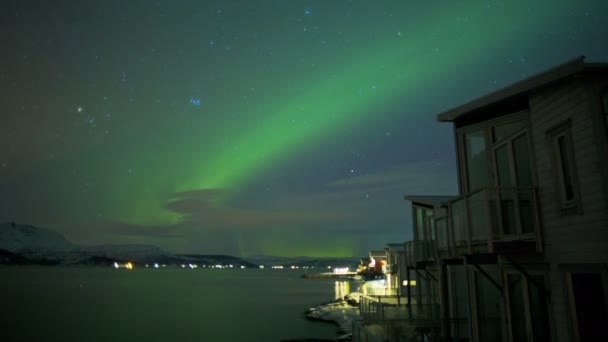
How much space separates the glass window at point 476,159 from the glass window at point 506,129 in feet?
A: 1.65

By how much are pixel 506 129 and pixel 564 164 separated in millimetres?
3111

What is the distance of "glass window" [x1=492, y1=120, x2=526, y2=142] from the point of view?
1233 cm

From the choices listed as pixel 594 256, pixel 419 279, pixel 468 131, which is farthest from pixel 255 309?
pixel 594 256

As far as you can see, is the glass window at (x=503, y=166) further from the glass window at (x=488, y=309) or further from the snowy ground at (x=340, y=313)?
the snowy ground at (x=340, y=313)

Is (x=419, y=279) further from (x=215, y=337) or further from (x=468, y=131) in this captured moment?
(x=215, y=337)

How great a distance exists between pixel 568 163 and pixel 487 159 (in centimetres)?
399

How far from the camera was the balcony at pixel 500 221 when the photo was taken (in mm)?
10820

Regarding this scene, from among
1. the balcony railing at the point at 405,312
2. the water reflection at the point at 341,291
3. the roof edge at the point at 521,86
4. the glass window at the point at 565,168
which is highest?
the roof edge at the point at 521,86

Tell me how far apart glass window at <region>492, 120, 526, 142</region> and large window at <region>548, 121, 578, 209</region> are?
6.11 feet

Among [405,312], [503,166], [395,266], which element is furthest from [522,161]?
[395,266]

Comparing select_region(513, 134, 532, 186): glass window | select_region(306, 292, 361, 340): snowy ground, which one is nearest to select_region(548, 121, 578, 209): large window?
select_region(513, 134, 532, 186): glass window

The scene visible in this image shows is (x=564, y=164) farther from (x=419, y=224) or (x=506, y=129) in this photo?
(x=419, y=224)

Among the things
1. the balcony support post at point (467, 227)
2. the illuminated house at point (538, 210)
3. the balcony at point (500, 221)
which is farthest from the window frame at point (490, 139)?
the balcony at point (500, 221)

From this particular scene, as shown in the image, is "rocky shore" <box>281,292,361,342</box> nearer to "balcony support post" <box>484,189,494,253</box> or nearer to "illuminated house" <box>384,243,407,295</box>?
"illuminated house" <box>384,243,407,295</box>
